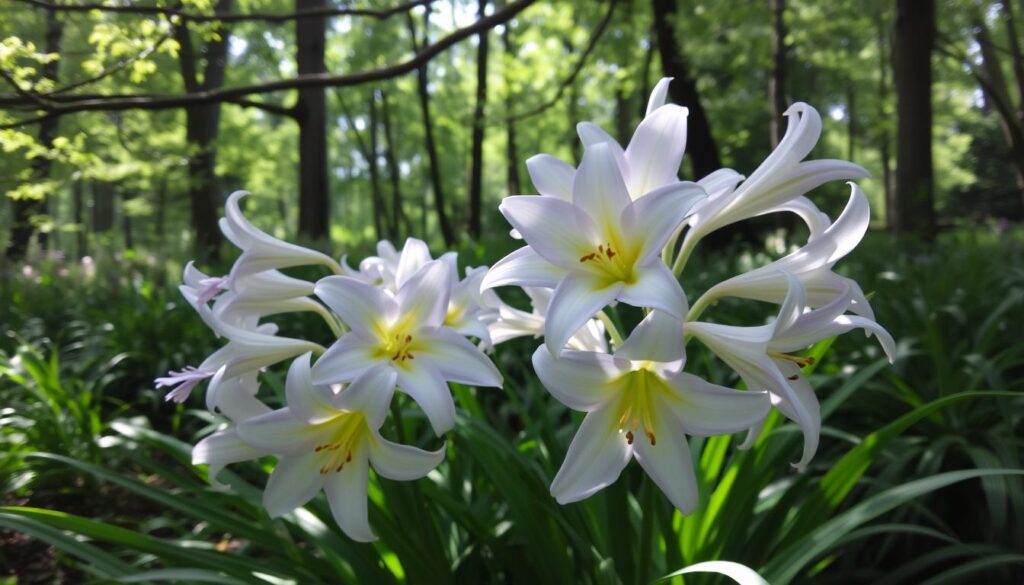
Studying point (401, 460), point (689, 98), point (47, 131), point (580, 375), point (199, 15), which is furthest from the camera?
point (689, 98)

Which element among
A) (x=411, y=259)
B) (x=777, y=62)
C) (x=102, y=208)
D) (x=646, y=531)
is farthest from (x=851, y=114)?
(x=102, y=208)

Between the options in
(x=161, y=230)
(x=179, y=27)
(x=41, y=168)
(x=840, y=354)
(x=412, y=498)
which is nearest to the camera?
(x=412, y=498)

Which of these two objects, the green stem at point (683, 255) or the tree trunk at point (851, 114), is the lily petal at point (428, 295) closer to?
the green stem at point (683, 255)

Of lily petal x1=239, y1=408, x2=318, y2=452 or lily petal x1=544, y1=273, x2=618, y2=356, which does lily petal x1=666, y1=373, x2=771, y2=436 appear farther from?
lily petal x1=239, y1=408, x2=318, y2=452

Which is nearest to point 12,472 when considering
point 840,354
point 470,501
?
point 470,501

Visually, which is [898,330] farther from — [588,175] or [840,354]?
[588,175]

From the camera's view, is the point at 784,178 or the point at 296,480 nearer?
the point at 784,178

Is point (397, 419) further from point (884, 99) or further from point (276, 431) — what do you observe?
point (884, 99)
